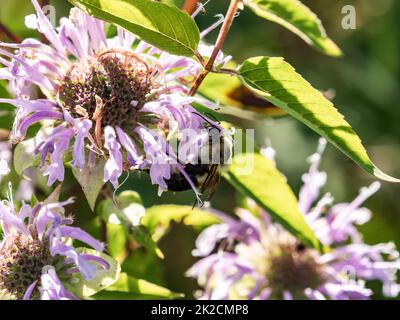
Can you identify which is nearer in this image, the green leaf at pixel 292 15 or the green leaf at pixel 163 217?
the green leaf at pixel 292 15

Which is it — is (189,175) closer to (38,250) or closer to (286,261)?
(38,250)

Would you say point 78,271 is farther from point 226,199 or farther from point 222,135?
point 226,199

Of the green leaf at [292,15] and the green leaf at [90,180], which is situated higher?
the green leaf at [292,15]

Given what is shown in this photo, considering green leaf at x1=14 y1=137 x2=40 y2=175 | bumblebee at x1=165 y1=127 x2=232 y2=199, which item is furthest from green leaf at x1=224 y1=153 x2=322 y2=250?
green leaf at x1=14 y1=137 x2=40 y2=175

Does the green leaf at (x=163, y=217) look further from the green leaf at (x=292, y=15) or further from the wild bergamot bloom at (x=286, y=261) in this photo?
the green leaf at (x=292, y=15)

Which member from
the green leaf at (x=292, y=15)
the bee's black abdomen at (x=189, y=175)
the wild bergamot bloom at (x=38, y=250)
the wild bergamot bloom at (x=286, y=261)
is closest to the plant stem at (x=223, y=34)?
the green leaf at (x=292, y=15)

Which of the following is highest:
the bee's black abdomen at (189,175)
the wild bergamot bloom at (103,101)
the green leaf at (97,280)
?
the wild bergamot bloom at (103,101)
